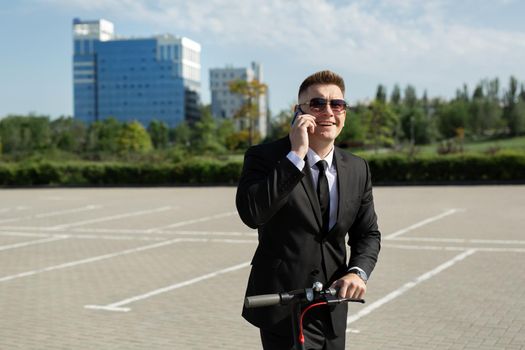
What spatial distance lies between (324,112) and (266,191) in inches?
15.6

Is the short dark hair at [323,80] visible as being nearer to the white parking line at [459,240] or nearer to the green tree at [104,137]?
the white parking line at [459,240]

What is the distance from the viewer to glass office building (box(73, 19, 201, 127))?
16750 cm

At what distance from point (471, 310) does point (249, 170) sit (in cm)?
530

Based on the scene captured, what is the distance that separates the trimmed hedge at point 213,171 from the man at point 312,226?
27.9m

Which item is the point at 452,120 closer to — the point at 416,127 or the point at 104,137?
the point at 416,127

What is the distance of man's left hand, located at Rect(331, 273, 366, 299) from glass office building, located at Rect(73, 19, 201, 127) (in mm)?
165552

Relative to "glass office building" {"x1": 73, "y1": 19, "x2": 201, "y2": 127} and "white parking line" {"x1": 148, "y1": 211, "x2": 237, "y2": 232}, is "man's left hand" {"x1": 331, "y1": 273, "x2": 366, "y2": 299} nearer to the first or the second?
"white parking line" {"x1": 148, "y1": 211, "x2": 237, "y2": 232}

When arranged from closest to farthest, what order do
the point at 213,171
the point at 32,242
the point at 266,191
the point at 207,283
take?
the point at 266,191, the point at 207,283, the point at 32,242, the point at 213,171

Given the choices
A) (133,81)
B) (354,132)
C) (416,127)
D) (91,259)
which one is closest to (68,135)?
(354,132)

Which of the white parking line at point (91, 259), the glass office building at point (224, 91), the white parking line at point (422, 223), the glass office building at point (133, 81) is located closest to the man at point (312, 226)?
the white parking line at point (91, 259)

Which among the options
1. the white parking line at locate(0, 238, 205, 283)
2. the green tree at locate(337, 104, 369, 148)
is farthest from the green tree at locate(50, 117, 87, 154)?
the white parking line at locate(0, 238, 205, 283)

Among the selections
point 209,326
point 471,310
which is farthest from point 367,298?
point 209,326

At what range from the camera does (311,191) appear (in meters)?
2.73

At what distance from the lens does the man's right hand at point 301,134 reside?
2533mm
